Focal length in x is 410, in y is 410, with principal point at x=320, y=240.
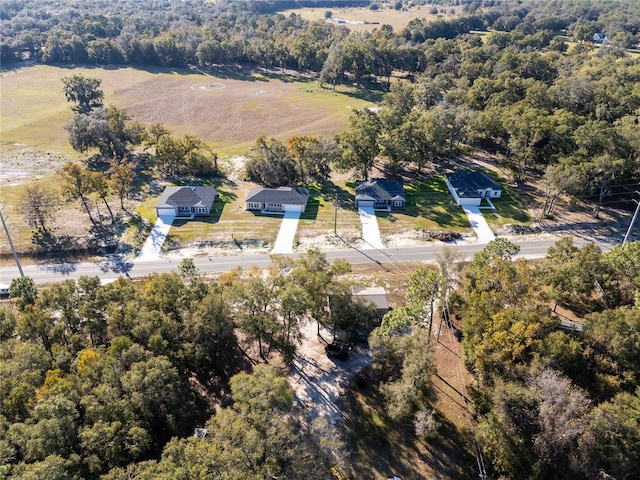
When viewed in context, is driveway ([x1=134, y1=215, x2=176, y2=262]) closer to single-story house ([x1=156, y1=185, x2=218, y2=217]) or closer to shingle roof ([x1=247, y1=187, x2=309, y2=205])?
single-story house ([x1=156, y1=185, x2=218, y2=217])

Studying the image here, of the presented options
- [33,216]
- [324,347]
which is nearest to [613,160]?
[324,347]

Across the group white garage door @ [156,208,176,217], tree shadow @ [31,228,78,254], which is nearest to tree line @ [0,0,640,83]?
white garage door @ [156,208,176,217]

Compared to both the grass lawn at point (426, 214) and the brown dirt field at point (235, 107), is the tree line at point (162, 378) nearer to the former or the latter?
the grass lawn at point (426, 214)

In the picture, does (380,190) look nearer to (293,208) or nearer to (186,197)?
(293,208)

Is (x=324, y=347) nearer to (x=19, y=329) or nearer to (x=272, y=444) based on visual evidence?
(x=272, y=444)

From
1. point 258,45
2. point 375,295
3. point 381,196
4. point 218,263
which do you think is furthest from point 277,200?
point 258,45
